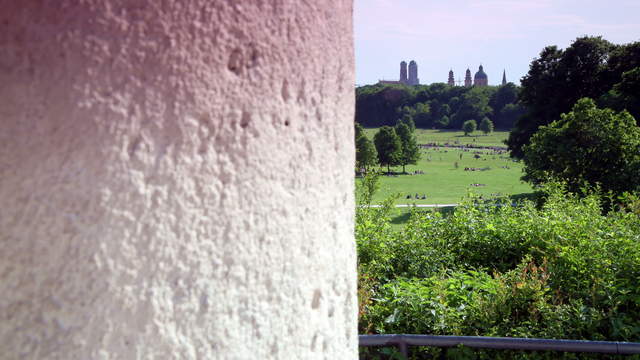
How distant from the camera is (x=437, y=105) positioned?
95750 millimetres

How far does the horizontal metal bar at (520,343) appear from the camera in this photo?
14.0ft

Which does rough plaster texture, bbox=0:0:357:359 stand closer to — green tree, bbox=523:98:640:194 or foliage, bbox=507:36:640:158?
green tree, bbox=523:98:640:194

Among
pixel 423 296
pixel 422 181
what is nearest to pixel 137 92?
pixel 423 296

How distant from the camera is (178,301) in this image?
1.13 m

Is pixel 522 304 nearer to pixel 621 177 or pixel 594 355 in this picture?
pixel 594 355

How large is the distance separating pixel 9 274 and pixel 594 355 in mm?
5885

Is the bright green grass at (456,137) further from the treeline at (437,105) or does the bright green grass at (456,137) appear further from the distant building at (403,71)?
the distant building at (403,71)

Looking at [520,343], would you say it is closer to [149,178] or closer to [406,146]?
[149,178]

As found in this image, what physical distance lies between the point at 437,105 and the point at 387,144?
161ft

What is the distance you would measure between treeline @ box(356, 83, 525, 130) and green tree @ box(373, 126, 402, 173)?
130 ft

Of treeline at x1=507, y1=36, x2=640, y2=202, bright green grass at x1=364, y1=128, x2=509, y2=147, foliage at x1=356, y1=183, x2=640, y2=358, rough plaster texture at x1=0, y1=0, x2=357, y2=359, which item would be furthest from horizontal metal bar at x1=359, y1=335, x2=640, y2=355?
bright green grass at x1=364, y1=128, x2=509, y2=147

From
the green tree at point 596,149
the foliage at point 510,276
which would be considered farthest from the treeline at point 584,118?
the foliage at point 510,276

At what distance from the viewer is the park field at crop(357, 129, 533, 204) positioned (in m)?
39.7

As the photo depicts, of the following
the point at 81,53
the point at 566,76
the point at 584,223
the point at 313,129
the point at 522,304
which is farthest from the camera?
the point at 566,76
